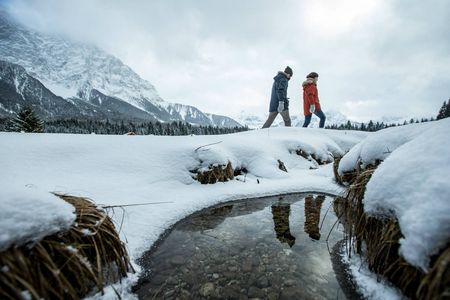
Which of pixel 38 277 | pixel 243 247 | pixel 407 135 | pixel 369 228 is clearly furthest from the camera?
pixel 407 135

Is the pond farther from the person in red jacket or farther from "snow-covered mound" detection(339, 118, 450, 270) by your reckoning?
the person in red jacket

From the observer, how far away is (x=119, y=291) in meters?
1.91

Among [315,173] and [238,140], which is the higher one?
[238,140]

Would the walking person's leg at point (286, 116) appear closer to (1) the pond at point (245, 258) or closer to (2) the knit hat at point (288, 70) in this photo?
(2) the knit hat at point (288, 70)

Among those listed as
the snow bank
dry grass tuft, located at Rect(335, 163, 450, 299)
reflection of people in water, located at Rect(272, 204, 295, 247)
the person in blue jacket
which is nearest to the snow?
dry grass tuft, located at Rect(335, 163, 450, 299)

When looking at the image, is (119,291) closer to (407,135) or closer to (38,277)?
(38,277)

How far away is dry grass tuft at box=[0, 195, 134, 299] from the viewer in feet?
4.27

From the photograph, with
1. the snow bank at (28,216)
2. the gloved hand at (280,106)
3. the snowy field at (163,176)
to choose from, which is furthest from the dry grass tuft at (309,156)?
the snow bank at (28,216)

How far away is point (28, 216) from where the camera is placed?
57.0 inches

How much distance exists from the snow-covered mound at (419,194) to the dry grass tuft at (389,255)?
83 mm

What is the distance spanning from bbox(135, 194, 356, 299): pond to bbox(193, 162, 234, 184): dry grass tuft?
1.09m

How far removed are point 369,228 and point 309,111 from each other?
857cm

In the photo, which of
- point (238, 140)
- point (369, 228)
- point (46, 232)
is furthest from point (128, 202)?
point (238, 140)

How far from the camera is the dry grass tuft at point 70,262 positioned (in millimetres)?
1301
